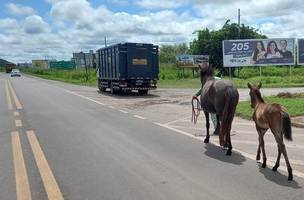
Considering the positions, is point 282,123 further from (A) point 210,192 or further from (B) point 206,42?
(B) point 206,42

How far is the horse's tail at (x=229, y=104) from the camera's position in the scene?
9.57 metres

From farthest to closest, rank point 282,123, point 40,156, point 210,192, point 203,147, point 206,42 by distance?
1. point 206,42
2. point 203,147
3. point 40,156
4. point 282,123
5. point 210,192

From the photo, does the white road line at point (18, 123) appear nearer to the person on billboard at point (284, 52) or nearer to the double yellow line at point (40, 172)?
the double yellow line at point (40, 172)

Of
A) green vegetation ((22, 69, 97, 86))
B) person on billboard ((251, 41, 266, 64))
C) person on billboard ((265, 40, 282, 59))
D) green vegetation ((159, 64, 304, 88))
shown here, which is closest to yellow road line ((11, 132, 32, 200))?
green vegetation ((159, 64, 304, 88))

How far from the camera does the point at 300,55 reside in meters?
42.8

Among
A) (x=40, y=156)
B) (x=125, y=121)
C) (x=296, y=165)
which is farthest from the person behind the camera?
(x=125, y=121)

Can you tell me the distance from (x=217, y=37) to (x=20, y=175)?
52683mm

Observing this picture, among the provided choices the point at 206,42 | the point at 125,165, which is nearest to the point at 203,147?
the point at 125,165

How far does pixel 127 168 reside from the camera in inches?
327

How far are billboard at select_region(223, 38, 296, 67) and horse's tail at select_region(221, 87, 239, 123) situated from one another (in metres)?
33.7

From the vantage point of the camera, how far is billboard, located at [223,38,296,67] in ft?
140

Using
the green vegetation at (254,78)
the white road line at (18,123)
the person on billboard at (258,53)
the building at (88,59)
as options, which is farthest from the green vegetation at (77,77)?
the white road line at (18,123)

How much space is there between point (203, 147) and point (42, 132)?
16.4 feet

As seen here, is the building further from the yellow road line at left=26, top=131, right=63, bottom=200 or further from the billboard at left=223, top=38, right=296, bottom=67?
the yellow road line at left=26, top=131, right=63, bottom=200
